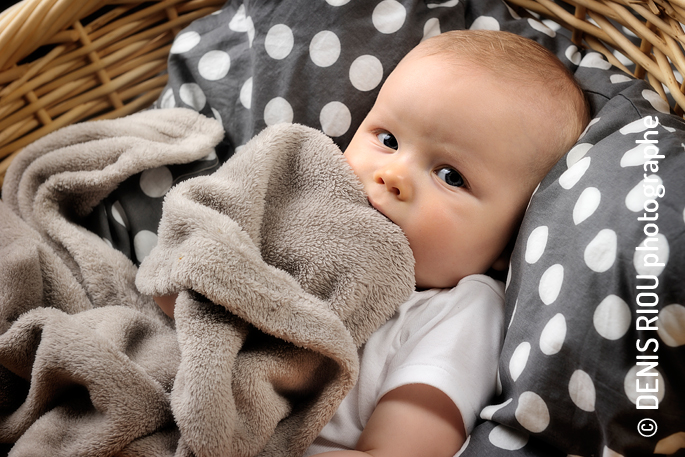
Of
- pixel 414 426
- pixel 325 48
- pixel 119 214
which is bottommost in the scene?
pixel 414 426

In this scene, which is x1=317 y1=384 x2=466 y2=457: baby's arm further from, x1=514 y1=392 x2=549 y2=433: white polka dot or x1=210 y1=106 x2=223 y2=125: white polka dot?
x1=210 y1=106 x2=223 y2=125: white polka dot

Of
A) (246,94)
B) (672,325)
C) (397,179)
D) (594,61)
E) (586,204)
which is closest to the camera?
(672,325)

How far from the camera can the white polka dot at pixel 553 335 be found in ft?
2.06

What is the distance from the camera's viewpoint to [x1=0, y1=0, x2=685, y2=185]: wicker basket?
0.84 meters

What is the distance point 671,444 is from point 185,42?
1.04 meters

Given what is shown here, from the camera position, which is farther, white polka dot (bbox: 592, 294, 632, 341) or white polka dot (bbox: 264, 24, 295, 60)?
white polka dot (bbox: 264, 24, 295, 60)

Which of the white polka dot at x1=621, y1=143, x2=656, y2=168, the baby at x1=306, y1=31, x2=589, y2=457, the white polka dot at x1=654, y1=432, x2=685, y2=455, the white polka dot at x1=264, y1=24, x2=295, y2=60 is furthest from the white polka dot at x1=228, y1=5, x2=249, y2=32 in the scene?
the white polka dot at x1=654, y1=432, x2=685, y2=455

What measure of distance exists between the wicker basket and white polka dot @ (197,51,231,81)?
181 millimetres

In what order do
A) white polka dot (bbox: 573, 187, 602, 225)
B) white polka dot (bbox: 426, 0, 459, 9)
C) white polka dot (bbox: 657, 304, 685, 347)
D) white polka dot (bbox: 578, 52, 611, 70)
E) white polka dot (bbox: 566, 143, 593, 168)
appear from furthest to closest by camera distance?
white polka dot (bbox: 426, 0, 459, 9) → white polka dot (bbox: 578, 52, 611, 70) → white polka dot (bbox: 566, 143, 593, 168) → white polka dot (bbox: 573, 187, 602, 225) → white polka dot (bbox: 657, 304, 685, 347)

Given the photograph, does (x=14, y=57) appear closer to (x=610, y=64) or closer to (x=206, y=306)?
(x=206, y=306)

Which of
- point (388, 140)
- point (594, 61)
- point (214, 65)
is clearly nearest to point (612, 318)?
point (388, 140)

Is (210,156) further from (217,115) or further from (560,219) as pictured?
(560,219)

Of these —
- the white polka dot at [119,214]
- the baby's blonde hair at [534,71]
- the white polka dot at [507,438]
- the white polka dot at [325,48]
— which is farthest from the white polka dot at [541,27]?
the white polka dot at [119,214]

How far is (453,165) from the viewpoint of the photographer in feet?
2.60
